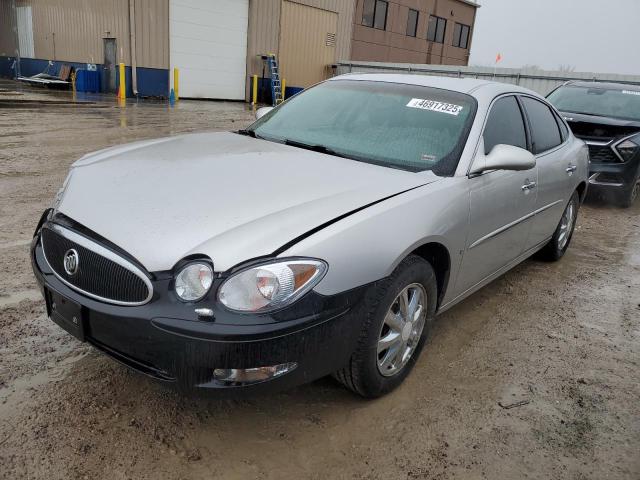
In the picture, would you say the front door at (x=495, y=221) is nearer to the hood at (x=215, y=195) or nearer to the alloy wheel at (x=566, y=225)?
the hood at (x=215, y=195)

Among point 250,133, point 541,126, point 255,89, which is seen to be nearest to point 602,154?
point 541,126

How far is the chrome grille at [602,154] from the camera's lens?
741 cm

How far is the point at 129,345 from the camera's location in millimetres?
2090

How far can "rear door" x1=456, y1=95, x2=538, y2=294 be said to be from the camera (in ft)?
10.2

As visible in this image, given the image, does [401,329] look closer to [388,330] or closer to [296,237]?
[388,330]

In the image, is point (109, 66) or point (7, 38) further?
point (7, 38)

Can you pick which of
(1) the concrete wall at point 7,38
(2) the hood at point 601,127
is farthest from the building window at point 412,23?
(2) the hood at point 601,127

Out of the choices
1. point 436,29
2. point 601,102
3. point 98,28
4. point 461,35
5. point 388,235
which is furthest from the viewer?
point 461,35

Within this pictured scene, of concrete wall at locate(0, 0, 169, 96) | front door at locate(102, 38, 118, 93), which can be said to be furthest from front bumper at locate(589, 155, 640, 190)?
front door at locate(102, 38, 118, 93)

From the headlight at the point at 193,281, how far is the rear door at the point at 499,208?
1.59 meters

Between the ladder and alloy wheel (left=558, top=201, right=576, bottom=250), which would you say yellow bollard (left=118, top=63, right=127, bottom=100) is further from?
alloy wheel (left=558, top=201, right=576, bottom=250)

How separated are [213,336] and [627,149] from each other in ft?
23.7

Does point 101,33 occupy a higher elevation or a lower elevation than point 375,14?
lower

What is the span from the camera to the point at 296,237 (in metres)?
2.14
